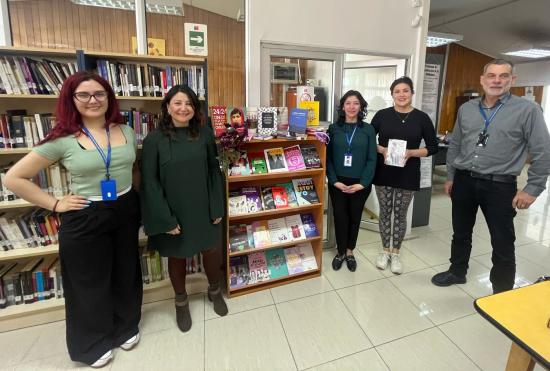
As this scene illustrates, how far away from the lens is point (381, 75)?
11.8 ft

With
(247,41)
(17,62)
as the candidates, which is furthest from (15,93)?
(247,41)

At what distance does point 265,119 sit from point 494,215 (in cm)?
Result: 188

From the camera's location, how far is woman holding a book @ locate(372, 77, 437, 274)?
8.36 feet

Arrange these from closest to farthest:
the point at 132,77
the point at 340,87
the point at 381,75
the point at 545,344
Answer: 1. the point at 545,344
2. the point at 132,77
3. the point at 340,87
4. the point at 381,75

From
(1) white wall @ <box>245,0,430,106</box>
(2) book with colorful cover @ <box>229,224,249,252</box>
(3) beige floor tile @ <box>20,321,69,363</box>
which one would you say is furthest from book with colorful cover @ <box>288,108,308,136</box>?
(3) beige floor tile @ <box>20,321,69,363</box>

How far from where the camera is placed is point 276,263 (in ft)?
8.91

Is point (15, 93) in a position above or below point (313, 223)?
above

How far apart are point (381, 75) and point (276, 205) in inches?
87.6

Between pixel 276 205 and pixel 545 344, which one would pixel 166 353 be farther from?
pixel 545 344

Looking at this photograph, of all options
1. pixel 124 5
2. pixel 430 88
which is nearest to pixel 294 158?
pixel 430 88

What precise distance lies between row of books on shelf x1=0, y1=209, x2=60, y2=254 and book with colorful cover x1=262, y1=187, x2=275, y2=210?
60.6 inches

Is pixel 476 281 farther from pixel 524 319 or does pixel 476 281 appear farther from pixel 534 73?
pixel 534 73

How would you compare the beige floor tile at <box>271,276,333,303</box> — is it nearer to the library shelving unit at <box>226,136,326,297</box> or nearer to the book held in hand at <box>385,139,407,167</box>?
the library shelving unit at <box>226,136,326,297</box>

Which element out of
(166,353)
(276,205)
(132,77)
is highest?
(132,77)
